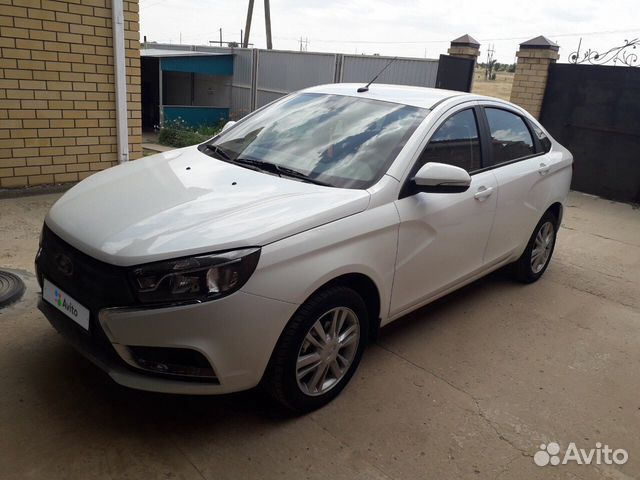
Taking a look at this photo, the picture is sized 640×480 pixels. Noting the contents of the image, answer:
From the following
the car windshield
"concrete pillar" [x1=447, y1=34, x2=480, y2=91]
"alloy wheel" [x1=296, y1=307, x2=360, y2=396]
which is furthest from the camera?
"concrete pillar" [x1=447, y1=34, x2=480, y2=91]

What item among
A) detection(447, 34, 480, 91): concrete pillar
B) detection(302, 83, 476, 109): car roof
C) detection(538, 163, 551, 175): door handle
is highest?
detection(447, 34, 480, 91): concrete pillar

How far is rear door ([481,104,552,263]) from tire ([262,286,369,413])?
148 centimetres

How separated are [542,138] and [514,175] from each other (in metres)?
0.89

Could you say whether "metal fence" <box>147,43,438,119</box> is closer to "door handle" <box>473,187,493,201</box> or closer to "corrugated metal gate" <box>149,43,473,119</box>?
"corrugated metal gate" <box>149,43,473,119</box>

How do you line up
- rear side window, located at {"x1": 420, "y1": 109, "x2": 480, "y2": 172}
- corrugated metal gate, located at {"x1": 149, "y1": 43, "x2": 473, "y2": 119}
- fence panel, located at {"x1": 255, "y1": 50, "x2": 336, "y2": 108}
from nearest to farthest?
rear side window, located at {"x1": 420, "y1": 109, "x2": 480, "y2": 172}
corrugated metal gate, located at {"x1": 149, "y1": 43, "x2": 473, "y2": 119}
fence panel, located at {"x1": 255, "y1": 50, "x2": 336, "y2": 108}

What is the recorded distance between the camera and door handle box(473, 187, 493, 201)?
3494 millimetres

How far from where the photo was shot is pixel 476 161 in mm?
3633

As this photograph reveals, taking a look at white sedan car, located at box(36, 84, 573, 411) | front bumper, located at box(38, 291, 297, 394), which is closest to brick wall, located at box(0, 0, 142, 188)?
white sedan car, located at box(36, 84, 573, 411)

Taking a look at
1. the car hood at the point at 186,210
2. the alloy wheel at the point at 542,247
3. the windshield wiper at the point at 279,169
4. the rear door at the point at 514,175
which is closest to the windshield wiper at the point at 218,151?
the windshield wiper at the point at 279,169

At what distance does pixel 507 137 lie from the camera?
4039 mm

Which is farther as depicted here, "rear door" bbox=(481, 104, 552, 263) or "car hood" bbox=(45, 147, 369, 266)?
"rear door" bbox=(481, 104, 552, 263)

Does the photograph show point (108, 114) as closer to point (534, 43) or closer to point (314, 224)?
point (314, 224)

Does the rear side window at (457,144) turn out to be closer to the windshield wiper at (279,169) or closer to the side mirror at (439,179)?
the side mirror at (439,179)

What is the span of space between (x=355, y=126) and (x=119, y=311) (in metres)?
1.79
